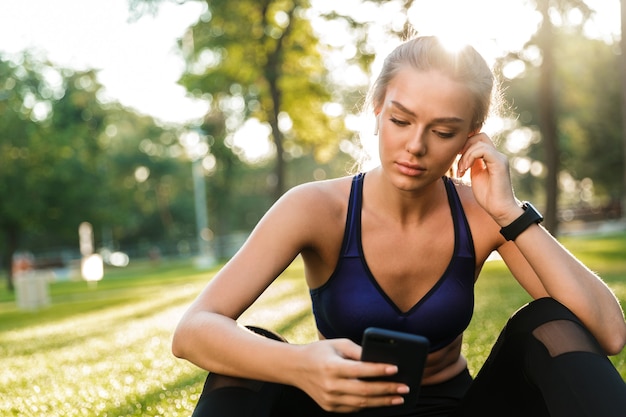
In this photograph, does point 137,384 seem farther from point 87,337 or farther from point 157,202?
point 157,202

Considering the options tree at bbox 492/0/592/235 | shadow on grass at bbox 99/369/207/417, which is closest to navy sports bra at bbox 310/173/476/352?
shadow on grass at bbox 99/369/207/417

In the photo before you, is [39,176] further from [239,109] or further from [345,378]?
[345,378]

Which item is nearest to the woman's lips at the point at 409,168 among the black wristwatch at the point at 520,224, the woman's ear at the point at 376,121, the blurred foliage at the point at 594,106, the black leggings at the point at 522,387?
the woman's ear at the point at 376,121

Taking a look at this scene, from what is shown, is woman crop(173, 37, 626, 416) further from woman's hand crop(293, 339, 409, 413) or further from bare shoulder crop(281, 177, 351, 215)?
woman's hand crop(293, 339, 409, 413)

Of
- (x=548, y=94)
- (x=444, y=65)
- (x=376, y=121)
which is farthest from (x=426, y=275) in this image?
(x=548, y=94)

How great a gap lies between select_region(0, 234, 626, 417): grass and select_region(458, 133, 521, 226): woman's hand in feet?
8.02

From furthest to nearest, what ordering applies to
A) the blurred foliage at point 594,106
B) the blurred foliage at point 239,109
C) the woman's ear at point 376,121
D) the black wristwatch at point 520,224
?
the blurred foliage at point 594,106 → the blurred foliage at point 239,109 → the woman's ear at point 376,121 → the black wristwatch at point 520,224

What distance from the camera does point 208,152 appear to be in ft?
127

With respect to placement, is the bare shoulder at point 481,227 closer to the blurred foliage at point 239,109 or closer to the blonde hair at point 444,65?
the blonde hair at point 444,65

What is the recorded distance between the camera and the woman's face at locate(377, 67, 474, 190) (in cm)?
286

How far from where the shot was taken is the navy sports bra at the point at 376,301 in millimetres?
2918

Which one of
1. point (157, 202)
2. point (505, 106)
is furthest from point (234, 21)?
point (157, 202)

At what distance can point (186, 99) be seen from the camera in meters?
36.2

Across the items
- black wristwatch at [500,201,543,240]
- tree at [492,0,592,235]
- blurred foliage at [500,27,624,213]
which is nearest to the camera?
black wristwatch at [500,201,543,240]
